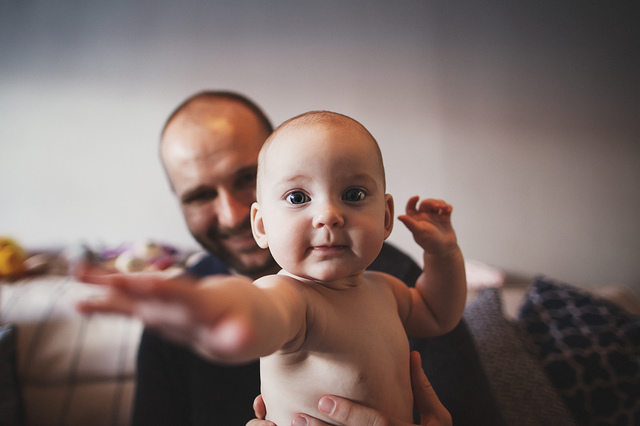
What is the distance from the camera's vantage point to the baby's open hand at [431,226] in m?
0.56

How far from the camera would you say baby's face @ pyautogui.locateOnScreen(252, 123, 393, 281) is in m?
0.42

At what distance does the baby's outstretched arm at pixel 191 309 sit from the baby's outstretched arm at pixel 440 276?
1.24 feet

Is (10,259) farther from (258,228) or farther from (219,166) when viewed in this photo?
(258,228)

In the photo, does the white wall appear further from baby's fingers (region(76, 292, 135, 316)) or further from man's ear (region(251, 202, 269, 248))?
baby's fingers (region(76, 292, 135, 316))

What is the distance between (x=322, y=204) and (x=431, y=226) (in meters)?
0.23

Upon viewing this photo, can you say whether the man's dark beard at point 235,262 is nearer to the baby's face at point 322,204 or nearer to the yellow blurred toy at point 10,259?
the baby's face at point 322,204

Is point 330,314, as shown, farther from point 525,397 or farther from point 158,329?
point 525,397

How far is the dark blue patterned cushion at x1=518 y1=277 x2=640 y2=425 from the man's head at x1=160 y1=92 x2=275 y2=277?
94 centimetres

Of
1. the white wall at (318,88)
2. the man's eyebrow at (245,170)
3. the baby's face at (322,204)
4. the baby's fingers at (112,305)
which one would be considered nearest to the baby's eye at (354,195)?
the baby's face at (322,204)

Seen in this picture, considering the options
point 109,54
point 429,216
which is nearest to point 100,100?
point 109,54

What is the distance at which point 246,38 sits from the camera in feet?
7.41

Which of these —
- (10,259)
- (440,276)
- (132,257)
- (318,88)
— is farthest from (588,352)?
(10,259)

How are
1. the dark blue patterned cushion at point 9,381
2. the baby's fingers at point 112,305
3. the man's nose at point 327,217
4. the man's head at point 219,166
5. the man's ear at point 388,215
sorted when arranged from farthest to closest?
the dark blue patterned cushion at point 9,381, the man's head at point 219,166, the man's ear at point 388,215, the man's nose at point 327,217, the baby's fingers at point 112,305

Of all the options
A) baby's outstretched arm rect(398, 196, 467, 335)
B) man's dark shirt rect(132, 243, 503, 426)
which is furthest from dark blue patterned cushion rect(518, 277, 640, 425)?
baby's outstretched arm rect(398, 196, 467, 335)
